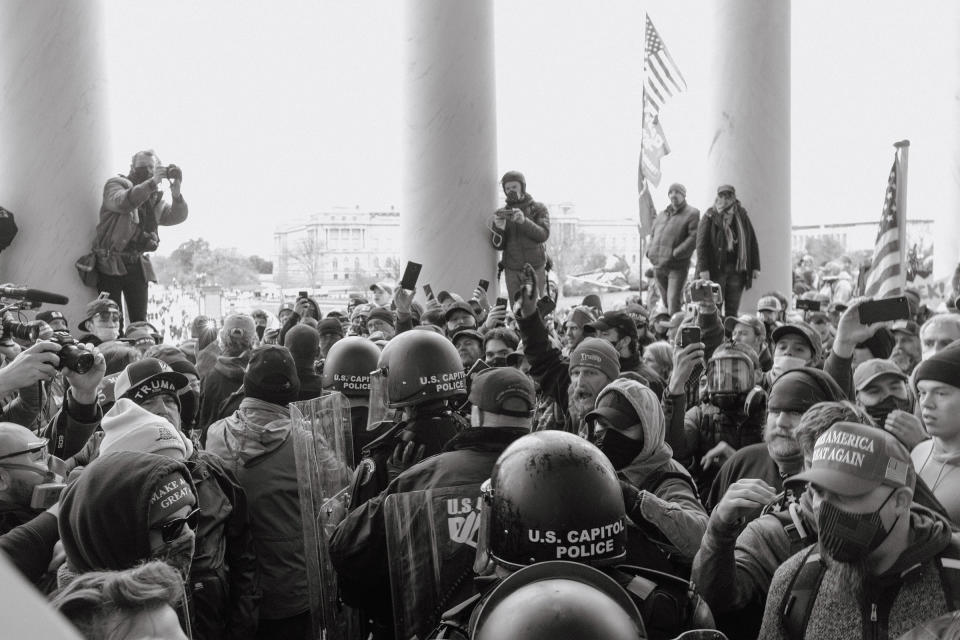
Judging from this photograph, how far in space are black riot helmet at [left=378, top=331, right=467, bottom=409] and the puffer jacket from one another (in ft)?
23.0

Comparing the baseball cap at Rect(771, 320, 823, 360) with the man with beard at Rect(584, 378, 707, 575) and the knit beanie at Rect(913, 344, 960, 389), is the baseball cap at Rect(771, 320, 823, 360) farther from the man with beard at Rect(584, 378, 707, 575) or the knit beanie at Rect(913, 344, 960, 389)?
the man with beard at Rect(584, 378, 707, 575)

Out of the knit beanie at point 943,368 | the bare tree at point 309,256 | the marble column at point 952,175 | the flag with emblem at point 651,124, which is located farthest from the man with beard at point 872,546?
the bare tree at point 309,256

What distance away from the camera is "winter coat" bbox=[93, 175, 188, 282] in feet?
32.1

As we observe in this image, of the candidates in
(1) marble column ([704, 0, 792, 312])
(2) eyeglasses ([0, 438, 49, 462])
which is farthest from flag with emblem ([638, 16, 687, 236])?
(2) eyeglasses ([0, 438, 49, 462])

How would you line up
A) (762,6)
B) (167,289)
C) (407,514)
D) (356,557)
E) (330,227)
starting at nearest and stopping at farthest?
(407,514) → (356,557) → (762,6) → (167,289) → (330,227)

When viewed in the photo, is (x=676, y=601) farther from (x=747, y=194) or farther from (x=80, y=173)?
(x=747, y=194)

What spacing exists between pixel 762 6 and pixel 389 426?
31.1 ft

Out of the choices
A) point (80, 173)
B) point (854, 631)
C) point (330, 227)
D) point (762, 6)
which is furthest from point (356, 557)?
point (330, 227)

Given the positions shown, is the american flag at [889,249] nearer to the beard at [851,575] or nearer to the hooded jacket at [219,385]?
the hooded jacket at [219,385]

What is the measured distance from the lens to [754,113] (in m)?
12.0

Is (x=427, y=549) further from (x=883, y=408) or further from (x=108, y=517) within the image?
(x=883, y=408)

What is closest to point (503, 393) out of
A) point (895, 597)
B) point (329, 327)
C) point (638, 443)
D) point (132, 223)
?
point (638, 443)

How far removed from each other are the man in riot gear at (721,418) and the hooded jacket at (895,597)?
2.22 metres

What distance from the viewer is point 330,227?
22.0 metres
